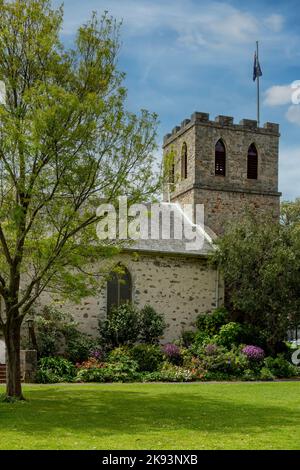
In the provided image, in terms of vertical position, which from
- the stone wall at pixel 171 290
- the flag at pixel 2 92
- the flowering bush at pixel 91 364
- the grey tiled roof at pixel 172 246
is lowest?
the flowering bush at pixel 91 364

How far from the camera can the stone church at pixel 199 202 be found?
25.0 metres

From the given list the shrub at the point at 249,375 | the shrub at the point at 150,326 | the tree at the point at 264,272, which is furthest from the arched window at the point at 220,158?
the shrub at the point at 249,375

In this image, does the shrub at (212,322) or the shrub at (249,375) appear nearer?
the shrub at (249,375)

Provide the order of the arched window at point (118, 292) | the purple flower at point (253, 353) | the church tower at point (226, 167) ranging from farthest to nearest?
the church tower at point (226, 167) → the arched window at point (118, 292) → the purple flower at point (253, 353)

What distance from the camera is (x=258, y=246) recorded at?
24578mm

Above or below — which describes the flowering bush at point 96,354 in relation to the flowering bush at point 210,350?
below

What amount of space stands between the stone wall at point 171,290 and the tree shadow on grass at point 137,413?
7490 mm

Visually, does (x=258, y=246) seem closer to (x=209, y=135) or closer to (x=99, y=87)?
(x=209, y=135)

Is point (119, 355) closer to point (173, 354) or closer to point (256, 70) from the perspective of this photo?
point (173, 354)

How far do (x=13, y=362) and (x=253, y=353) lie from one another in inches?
409

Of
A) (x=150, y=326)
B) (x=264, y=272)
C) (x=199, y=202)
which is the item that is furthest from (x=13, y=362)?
(x=199, y=202)

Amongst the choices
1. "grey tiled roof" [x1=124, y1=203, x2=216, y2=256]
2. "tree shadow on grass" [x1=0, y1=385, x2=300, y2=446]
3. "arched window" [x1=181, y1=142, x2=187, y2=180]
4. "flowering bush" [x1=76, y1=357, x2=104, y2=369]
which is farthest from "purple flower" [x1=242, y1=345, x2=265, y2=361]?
"arched window" [x1=181, y1=142, x2=187, y2=180]

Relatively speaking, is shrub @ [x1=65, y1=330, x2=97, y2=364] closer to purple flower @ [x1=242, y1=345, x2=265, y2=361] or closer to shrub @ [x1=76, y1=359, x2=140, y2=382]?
shrub @ [x1=76, y1=359, x2=140, y2=382]

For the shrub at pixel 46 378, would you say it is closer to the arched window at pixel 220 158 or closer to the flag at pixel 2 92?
the flag at pixel 2 92
